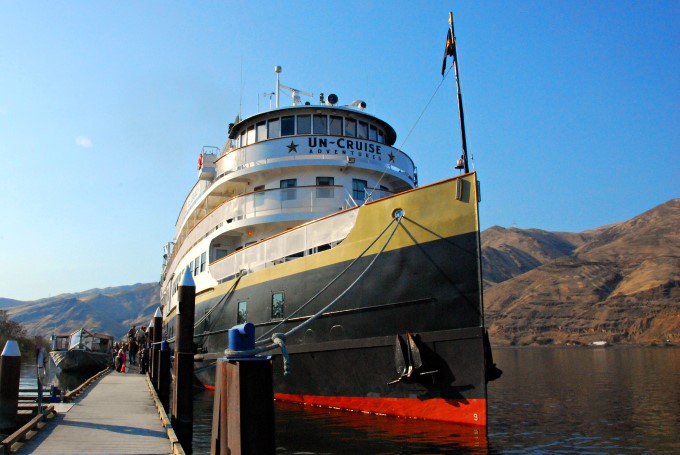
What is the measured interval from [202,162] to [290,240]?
8.81m

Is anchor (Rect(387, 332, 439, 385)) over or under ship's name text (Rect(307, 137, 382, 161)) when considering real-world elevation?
under

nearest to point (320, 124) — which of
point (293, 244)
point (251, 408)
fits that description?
point (293, 244)

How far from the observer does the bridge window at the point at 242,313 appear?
1526cm

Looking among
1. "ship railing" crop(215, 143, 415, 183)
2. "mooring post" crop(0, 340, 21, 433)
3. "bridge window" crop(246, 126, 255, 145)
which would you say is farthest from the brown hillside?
"mooring post" crop(0, 340, 21, 433)

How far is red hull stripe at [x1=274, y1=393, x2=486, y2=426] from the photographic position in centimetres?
1084

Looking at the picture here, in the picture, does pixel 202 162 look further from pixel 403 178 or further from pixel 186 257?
pixel 403 178

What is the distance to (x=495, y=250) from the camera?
171750 mm

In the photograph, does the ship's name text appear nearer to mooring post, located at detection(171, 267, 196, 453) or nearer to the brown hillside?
mooring post, located at detection(171, 267, 196, 453)

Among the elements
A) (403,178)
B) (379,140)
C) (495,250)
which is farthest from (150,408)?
(495,250)

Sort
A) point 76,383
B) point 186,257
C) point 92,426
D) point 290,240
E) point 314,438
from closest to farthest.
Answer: point 92,426 < point 314,438 < point 290,240 < point 186,257 < point 76,383

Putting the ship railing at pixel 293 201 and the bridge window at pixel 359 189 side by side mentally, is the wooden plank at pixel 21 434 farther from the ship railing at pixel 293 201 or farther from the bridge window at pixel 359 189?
the bridge window at pixel 359 189

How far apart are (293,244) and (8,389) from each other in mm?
6890

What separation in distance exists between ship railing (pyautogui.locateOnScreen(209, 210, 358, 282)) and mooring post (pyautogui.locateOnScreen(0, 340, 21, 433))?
661 centimetres

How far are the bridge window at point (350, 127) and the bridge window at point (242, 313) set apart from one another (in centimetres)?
646
